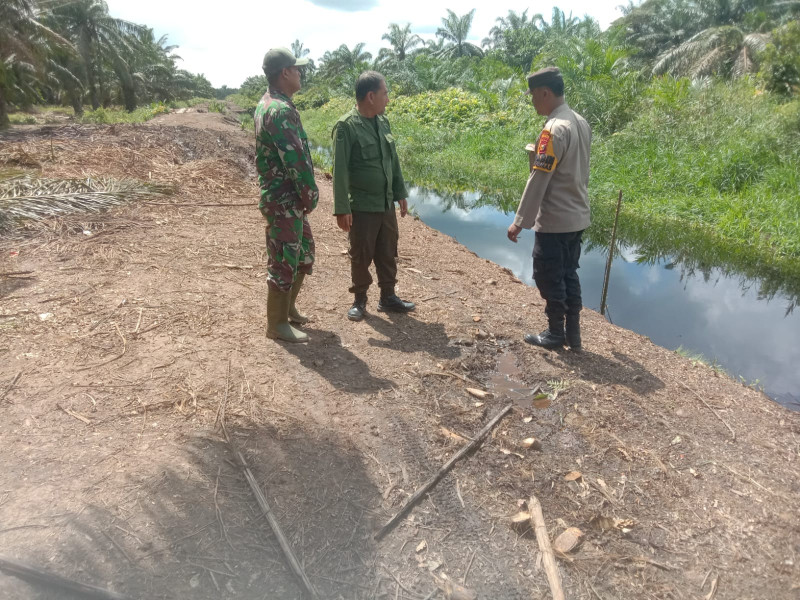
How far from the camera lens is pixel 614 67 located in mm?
15031

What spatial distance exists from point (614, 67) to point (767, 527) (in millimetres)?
15194

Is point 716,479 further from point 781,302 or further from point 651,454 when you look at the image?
point 781,302

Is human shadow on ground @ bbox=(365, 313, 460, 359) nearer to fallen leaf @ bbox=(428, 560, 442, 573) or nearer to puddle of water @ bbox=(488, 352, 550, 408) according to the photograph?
puddle of water @ bbox=(488, 352, 550, 408)

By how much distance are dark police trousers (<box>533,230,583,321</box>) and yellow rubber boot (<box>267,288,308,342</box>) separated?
1.65m

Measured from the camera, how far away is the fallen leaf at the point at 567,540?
224cm

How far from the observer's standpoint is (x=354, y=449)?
2.76m

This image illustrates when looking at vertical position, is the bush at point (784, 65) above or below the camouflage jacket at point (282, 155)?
above

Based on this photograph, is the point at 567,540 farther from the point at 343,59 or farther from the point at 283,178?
the point at 343,59

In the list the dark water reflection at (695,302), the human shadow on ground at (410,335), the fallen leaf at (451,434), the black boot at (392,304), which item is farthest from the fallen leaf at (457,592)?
the dark water reflection at (695,302)

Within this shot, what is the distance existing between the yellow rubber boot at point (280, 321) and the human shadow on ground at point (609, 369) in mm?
1740

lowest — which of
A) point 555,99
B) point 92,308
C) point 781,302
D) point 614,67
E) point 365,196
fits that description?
point 781,302

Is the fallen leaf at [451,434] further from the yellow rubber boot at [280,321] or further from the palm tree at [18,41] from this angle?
the palm tree at [18,41]

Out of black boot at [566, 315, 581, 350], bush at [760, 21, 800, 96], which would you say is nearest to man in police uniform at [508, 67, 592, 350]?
black boot at [566, 315, 581, 350]

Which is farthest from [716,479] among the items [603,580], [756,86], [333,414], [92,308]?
[756,86]
